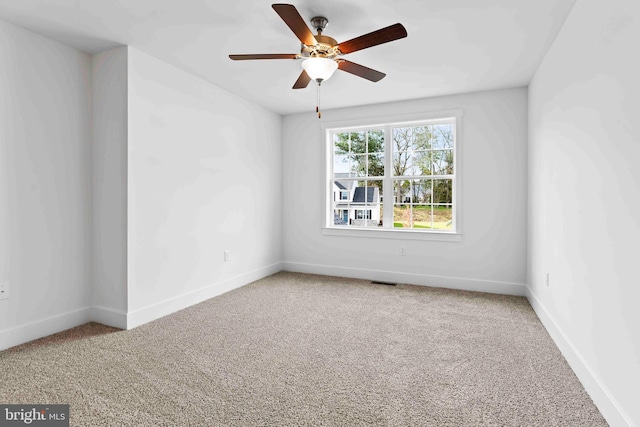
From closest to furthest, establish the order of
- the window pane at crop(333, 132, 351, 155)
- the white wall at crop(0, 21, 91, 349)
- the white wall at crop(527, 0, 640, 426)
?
1. the white wall at crop(527, 0, 640, 426)
2. the white wall at crop(0, 21, 91, 349)
3. the window pane at crop(333, 132, 351, 155)

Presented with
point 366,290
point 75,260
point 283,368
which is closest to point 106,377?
point 283,368

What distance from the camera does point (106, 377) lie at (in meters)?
2.11

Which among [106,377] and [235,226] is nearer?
[106,377]

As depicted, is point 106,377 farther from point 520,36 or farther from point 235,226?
point 520,36

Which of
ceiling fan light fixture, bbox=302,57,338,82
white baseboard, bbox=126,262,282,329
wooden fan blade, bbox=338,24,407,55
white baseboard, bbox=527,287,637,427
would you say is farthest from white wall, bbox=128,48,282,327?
white baseboard, bbox=527,287,637,427

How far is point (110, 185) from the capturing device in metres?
2.97

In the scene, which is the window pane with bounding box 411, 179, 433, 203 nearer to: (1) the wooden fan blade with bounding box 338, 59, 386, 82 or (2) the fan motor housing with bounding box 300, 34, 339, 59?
(1) the wooden fan blade with bounding box 338, 59, 386, 82

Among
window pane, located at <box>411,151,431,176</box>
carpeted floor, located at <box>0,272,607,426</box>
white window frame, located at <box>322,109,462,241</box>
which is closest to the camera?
carpeted floor, located at <box>0,272,607,426</box>

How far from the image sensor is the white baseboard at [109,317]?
2.91 meters

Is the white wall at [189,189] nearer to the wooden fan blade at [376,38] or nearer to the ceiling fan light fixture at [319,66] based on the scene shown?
the ceiling fan light fixture at [319,66]

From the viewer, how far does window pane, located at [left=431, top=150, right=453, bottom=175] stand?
4398mm

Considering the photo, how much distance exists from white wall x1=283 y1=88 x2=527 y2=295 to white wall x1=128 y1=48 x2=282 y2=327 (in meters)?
1.06

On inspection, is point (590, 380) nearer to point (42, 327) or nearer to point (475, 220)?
point (475, 220)

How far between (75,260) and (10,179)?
2.66 feet
